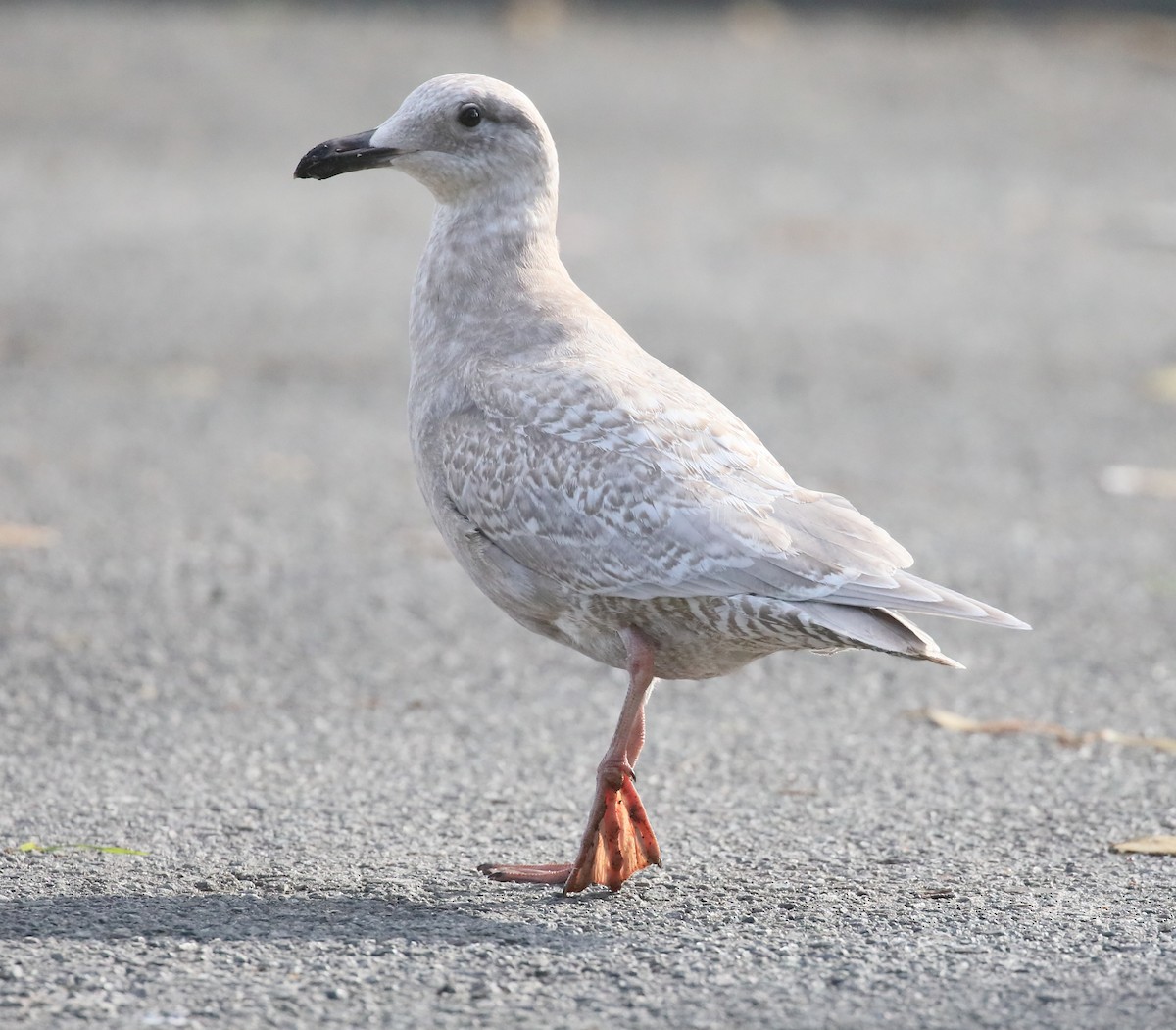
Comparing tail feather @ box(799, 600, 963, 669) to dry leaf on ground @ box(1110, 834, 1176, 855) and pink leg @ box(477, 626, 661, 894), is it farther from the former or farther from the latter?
dry leaf on ground @ box(1110, 834, 1176, 855)

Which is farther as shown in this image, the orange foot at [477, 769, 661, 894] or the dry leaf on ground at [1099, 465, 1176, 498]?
the dry leaf on ground at [1099, 465, 1176, 498]

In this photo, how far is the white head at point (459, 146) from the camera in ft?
15.0

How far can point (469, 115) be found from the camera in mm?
4602

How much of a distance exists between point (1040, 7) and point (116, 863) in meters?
18.3

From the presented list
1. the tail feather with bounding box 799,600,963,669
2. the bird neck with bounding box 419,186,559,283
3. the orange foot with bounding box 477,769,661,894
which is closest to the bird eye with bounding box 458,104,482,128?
the bird neck with bounding box 419,186,559,283

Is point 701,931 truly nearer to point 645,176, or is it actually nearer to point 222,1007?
point 222,1007

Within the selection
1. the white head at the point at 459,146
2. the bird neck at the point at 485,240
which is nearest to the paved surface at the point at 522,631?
the bird neck at the point at 485,240

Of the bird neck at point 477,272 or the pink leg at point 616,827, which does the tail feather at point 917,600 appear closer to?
the pink leg at point 616,827

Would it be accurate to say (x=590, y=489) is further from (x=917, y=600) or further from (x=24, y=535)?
(x=24, y=535)

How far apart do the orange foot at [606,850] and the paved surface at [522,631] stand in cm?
9

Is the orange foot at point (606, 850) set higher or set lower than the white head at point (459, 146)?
lower

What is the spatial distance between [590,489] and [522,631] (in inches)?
92.9

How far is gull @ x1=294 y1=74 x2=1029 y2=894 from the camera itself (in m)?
3.97

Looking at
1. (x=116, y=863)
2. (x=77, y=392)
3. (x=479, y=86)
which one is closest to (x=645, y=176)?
(x=77, y=392)
